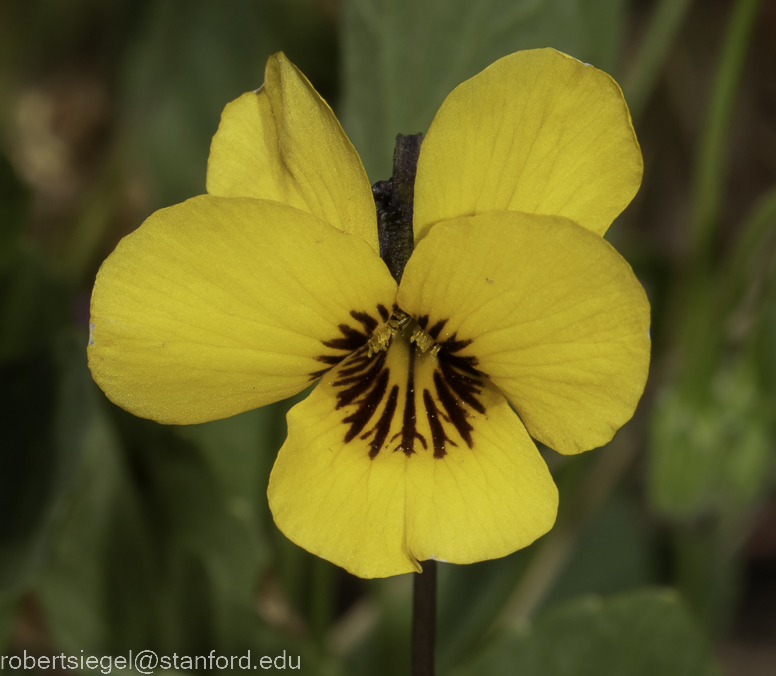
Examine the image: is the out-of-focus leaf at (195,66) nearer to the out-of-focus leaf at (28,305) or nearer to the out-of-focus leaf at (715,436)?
the out-of-focus leaf at (28,305)

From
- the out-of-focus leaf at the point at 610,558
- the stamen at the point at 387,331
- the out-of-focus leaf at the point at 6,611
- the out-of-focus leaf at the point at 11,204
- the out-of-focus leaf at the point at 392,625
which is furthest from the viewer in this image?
the out-of-focus leaf at the point at 610,558

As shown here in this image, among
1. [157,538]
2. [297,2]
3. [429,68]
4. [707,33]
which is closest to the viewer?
[429,68]

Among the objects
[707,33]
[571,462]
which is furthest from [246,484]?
[707,33]

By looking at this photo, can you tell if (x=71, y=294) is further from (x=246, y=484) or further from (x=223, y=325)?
(x=223, y=325)

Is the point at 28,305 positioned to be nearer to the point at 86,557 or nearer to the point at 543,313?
the point at 86,557

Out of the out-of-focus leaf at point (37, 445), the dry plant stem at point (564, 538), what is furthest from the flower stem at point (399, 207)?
the dry plant stem at point (564, 538)

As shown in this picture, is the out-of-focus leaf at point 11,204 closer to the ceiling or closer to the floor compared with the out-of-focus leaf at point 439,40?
closer to the floor

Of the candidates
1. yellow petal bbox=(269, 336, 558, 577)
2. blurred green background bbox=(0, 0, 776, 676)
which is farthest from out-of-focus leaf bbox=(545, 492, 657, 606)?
yellow petal bbox=(269, 336, 558, 577)

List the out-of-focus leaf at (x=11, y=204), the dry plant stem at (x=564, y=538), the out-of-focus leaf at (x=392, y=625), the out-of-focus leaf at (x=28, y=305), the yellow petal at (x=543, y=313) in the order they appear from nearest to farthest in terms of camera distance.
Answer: the yellow petal at (x=543, y=313) < the out-of-focus leaf at (x=11, y=204) < the out-of-focus leaf at (x=28, y=305) < the out-of-focus leaf at (x=392, y=625) < the dry plant stem at (x=564, y=538)
